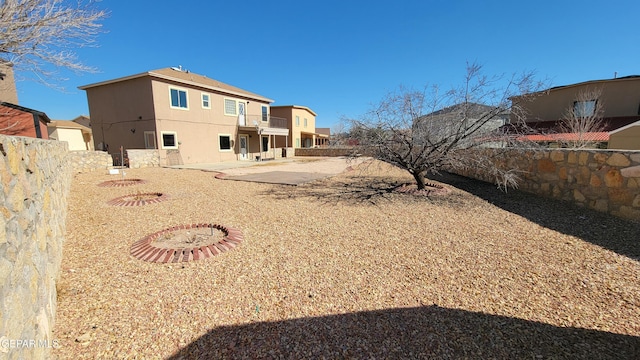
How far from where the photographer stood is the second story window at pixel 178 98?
16.1 m

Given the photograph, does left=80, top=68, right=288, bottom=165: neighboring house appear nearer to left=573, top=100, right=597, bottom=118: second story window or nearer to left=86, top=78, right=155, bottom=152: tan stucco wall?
left=86, top=78, right=155, bottom=152: tan stucco wall

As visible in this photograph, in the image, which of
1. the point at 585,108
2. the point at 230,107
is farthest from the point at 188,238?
the point at 585,108

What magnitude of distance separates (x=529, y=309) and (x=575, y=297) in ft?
1.97

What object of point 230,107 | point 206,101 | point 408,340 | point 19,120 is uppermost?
point 206,101

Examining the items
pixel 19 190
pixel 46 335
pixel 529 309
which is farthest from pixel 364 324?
pixel 19 190

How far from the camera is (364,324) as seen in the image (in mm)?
2217

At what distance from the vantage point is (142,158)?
1413 centimetres

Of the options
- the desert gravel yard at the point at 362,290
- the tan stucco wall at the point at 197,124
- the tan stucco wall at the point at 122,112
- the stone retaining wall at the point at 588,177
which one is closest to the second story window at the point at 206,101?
the tan stucco wall at the point at 197,124

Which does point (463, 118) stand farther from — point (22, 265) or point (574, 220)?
point (22, 265)

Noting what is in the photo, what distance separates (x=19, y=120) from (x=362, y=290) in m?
16.8

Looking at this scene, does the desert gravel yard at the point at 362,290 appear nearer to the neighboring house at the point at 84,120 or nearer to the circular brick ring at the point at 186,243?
the circular brick ring at the point at 186,243

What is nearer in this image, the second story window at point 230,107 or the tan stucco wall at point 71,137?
the second story window at point 230,107

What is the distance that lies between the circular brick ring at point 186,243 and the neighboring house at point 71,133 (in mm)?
27674

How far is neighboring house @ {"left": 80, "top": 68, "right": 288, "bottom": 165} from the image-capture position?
15.4 metres
